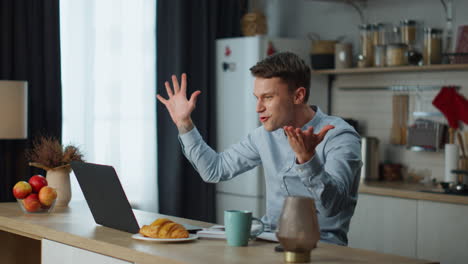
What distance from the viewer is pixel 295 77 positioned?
8.87 ft

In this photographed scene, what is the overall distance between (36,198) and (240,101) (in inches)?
104

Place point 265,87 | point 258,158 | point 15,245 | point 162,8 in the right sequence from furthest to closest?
point 162,8 < point 15,245 < point 258,158 < point 265,87

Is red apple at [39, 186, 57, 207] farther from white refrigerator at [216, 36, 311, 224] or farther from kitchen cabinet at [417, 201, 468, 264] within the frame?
white refrigerator at [216, 36, 311, 224]

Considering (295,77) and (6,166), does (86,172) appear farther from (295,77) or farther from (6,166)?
(6,166)

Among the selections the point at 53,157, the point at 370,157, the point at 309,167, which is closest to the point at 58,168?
the point at 53,157

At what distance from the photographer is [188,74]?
574 cm

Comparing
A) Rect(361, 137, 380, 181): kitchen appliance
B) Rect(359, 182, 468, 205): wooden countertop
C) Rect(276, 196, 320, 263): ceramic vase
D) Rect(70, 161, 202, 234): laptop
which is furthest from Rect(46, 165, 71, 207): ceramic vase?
Rect(361, 137, 380, 181): kitchen appliance

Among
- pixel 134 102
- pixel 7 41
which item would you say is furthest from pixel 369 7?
pixel 7 41

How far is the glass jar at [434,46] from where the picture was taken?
15.6 feet

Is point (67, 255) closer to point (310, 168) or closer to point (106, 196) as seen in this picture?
point (106, 196)

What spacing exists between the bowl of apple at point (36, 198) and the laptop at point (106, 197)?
0.36 meters

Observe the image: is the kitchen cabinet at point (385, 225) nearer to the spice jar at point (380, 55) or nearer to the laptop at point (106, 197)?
the spice jar at point (380, 55)

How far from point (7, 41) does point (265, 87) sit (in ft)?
8.57

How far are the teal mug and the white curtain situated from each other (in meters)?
2.91
